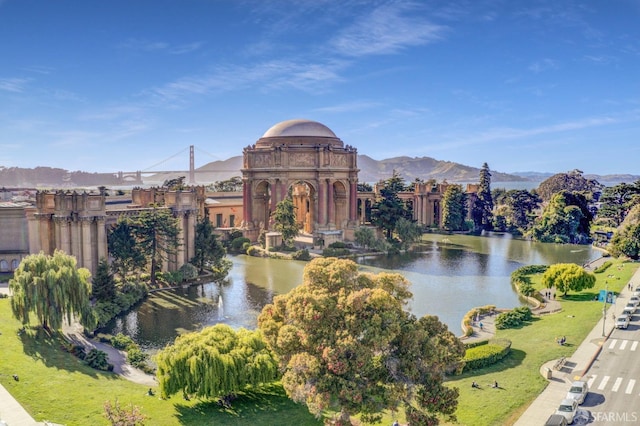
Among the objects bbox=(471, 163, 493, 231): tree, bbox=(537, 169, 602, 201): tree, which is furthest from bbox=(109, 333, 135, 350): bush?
bbox=(537, 169, 602, 201): tree

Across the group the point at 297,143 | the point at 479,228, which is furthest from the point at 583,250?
the point at 297,143

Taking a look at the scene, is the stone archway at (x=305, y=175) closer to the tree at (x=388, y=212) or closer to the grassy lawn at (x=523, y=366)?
the tree at (x=388, y=212)

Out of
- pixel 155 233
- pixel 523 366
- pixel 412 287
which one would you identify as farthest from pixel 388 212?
pixel 523 366

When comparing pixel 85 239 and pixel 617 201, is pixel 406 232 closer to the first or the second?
pixel 617 201

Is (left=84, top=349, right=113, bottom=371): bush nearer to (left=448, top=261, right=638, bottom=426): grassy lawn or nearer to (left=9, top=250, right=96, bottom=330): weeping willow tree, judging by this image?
(left=9, top=250, right=96, bottom=330): weeping willow tree

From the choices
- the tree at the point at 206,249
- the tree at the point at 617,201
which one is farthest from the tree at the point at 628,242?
the tree at the point at 206,249

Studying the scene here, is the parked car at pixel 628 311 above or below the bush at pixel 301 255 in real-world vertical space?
below
